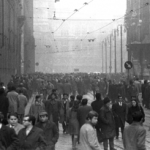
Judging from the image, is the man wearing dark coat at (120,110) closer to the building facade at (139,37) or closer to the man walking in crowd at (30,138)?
the man walking in crowd at (30,138)

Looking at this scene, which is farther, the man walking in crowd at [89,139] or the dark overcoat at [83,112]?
the dark overcoat at [83,112]

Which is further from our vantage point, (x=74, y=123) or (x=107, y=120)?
(x=74, y=123)

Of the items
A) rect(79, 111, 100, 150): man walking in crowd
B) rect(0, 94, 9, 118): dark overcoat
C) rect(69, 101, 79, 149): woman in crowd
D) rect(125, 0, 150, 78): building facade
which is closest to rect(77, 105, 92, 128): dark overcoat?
rect(69, 101, 79, 149): woman in crowd

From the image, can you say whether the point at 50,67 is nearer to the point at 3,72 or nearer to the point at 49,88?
the point at 3,72

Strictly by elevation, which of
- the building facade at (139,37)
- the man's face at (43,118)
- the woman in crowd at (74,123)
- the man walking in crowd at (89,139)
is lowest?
the woman in crowd at (74,123)

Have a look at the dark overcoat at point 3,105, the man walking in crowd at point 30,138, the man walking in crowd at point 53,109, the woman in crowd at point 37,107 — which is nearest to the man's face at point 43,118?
the man walking in crowd at point 30,138

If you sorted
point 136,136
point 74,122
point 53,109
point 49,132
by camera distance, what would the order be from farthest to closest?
point 53,109, point 74,122, point 49,132, point 136,136

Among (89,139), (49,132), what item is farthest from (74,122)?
(89,139)

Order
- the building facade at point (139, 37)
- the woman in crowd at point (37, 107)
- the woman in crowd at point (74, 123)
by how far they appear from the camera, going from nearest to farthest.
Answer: the woman in crowd at point (37, 107)
the woman in crowd at point (74, 123)
the building facade at point (139, 37)

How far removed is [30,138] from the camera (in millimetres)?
7004

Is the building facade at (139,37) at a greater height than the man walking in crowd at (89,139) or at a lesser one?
greater

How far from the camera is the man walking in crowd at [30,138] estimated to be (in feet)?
22.9

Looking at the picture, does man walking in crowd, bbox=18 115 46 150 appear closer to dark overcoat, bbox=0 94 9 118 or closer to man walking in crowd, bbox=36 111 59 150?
man walking in crowd, bbox=36 111 59 150

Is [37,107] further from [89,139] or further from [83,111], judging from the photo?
[89,139]
